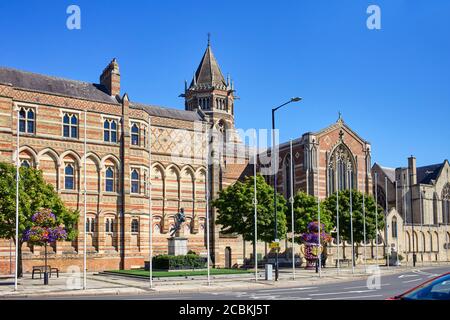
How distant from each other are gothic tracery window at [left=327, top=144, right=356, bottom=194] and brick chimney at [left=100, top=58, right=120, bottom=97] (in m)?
33.2

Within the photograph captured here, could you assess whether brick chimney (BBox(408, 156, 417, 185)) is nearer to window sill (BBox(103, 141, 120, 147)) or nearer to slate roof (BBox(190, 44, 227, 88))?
slate roof (BBox(190, 44, 227, 88))

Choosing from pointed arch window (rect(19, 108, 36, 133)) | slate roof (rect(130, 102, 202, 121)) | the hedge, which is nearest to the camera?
the hedge

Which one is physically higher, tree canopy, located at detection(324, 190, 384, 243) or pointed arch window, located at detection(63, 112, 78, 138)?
pointed arch window, located at detection(63, 112, 78, 138)

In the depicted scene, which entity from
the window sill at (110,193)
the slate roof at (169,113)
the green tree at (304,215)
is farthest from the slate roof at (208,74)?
the window sill at (110,193)

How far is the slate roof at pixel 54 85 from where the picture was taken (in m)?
49.0

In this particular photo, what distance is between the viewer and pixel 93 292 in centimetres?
2892

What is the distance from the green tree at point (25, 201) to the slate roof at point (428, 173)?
7182cm

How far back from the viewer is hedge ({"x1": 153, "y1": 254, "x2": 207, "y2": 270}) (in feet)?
140

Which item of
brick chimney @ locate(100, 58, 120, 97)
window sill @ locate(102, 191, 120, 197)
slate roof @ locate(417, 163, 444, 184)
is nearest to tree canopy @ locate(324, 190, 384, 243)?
window sill @ locate(102, 191, 120, 197)

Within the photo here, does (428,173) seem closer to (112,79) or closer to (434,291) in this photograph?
(112,79)

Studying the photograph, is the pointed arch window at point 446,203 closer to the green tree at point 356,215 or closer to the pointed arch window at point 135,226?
the green tree at point 356,215
